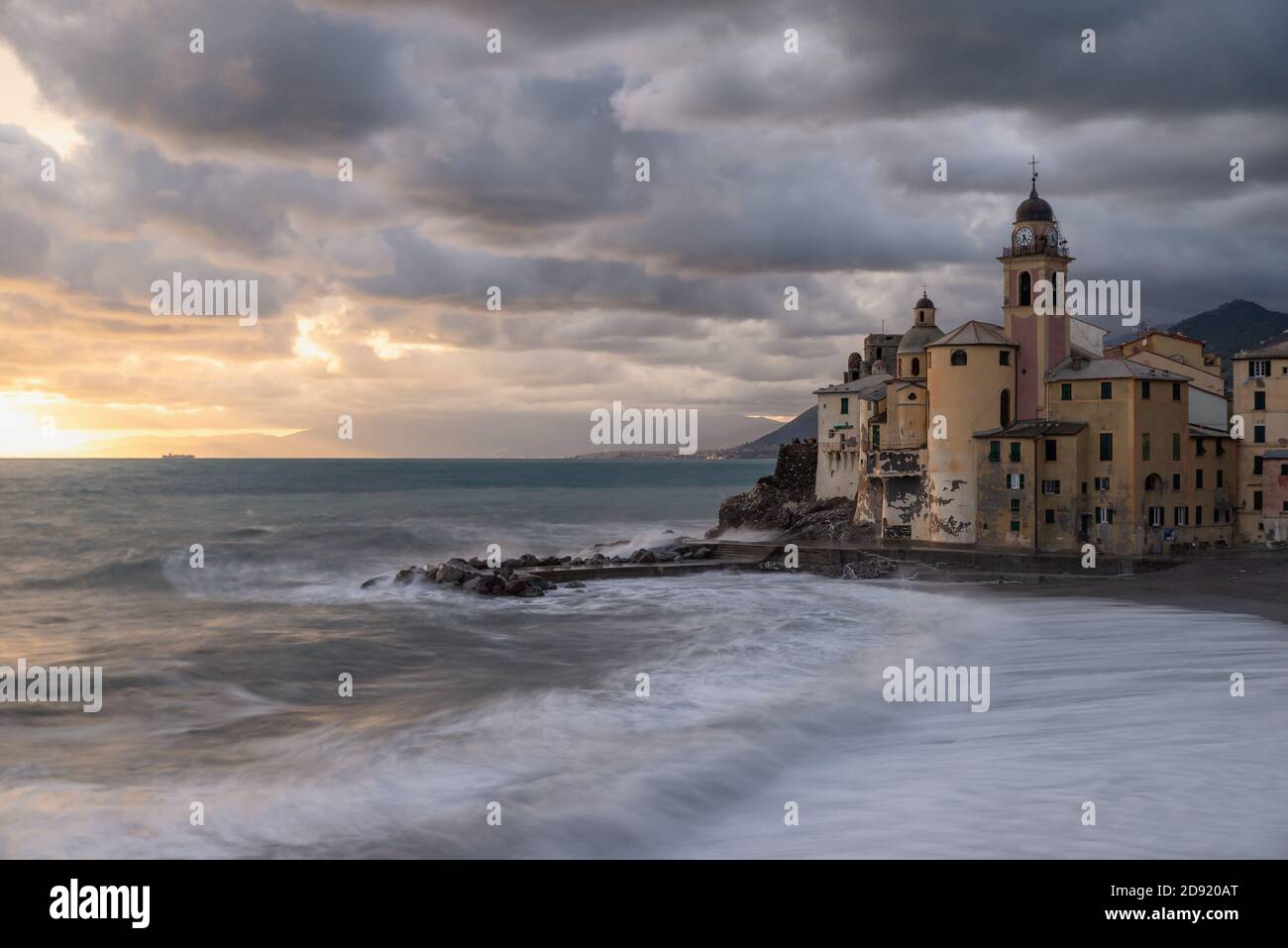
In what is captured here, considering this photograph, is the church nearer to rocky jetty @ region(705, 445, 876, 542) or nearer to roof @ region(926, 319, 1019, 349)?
roof @ region(926, 319, 1019, 349)

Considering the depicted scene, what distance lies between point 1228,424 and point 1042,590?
16.7 m

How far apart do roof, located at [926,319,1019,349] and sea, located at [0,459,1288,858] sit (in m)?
11.6

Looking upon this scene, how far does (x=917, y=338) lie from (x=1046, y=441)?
13370 mm

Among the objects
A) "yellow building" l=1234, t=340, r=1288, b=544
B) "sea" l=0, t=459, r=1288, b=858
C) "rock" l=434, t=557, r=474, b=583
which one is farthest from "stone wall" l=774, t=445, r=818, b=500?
"rock" l=434, t=557, r=474, b=583

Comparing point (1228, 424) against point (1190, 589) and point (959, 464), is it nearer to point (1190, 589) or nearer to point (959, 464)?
point (959, 464)

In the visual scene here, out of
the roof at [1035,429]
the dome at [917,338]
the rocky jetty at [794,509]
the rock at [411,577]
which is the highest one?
the dome at [917,338]

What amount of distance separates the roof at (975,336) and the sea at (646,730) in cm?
1164

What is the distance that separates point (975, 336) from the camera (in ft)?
145

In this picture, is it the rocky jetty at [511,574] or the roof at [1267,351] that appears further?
the roof at [1267,351]

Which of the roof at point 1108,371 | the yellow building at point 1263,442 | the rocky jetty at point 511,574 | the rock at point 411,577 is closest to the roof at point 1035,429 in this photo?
the roof at point 1108,371

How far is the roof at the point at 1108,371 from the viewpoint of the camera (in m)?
41.5

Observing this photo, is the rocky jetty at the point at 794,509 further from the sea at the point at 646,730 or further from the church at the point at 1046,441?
the sea at the point at 646,730

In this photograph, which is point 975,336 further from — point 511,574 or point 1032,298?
point 511,574

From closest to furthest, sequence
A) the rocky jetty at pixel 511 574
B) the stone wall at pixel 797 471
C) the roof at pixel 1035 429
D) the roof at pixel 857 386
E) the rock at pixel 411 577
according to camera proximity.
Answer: the rocky jetty at pixel 511 574 → the roof at pixel 1035 429 → the rock at pixel 411 577 → the roof at pixel 857 386 → the stone wall at pixel 797 471
